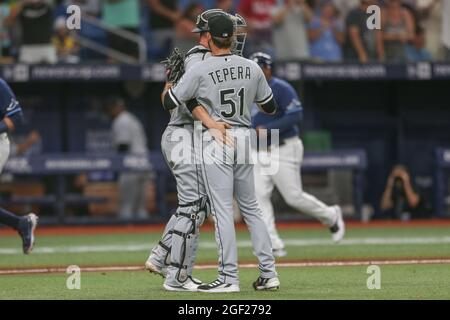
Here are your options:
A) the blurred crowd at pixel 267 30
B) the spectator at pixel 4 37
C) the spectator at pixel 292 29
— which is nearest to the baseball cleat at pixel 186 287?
the blurred crowd at pixel 267 30

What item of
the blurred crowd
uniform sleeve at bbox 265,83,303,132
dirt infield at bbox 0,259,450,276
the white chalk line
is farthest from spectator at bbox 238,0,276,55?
dirt infield at bbox 0,259,450,276

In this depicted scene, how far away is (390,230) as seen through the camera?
17.4 meters

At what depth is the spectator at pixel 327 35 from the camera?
19.5m

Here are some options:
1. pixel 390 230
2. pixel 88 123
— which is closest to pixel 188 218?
pixel 390 230

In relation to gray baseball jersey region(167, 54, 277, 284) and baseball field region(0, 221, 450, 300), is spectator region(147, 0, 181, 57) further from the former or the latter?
gray baseball jersey region(167, 54, 277, 284)

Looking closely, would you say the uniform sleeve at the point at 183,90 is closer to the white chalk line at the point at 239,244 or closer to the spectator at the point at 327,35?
the white chalk line at the point at 239,244

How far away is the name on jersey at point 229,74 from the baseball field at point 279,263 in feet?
5.35

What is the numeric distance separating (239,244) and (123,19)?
19.1 feet

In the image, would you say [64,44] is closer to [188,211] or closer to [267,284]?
[188,211]

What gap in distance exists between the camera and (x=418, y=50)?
20.1 m

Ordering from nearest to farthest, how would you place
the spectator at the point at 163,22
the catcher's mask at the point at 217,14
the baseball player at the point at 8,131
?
the catcher's mask at the point at 217,14 < the baseball player at the point at 8,131 < the spectator at the point at 163,22

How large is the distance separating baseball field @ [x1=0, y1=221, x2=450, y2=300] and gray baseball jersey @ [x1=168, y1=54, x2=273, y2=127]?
4.61ft

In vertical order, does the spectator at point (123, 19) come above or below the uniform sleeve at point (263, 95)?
above
